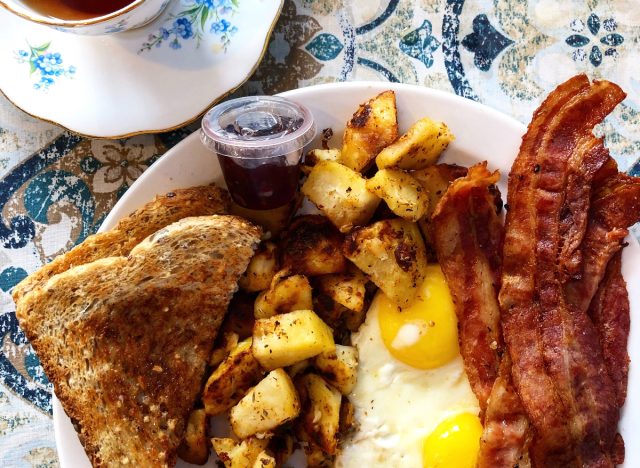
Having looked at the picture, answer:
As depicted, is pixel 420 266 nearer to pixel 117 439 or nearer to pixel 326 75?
pixel 326 75

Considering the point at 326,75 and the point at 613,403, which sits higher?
the point at 326,75

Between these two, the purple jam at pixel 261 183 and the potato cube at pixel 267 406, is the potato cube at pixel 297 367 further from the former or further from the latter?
the purple jam at pixel 261 183

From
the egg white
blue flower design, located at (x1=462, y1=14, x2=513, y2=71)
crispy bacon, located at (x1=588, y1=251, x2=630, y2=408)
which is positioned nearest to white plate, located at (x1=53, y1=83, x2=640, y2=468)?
crispy bacon, located at (x1=588, y1=251, x2=630, y2=408)

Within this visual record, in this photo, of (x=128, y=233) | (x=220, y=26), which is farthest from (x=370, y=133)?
(x=128, y=233)

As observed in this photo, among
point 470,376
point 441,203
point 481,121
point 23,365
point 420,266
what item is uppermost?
point 481,121

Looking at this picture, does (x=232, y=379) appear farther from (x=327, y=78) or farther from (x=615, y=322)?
(x=615, y=322)

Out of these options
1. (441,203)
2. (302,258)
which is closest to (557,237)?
(441,203)
